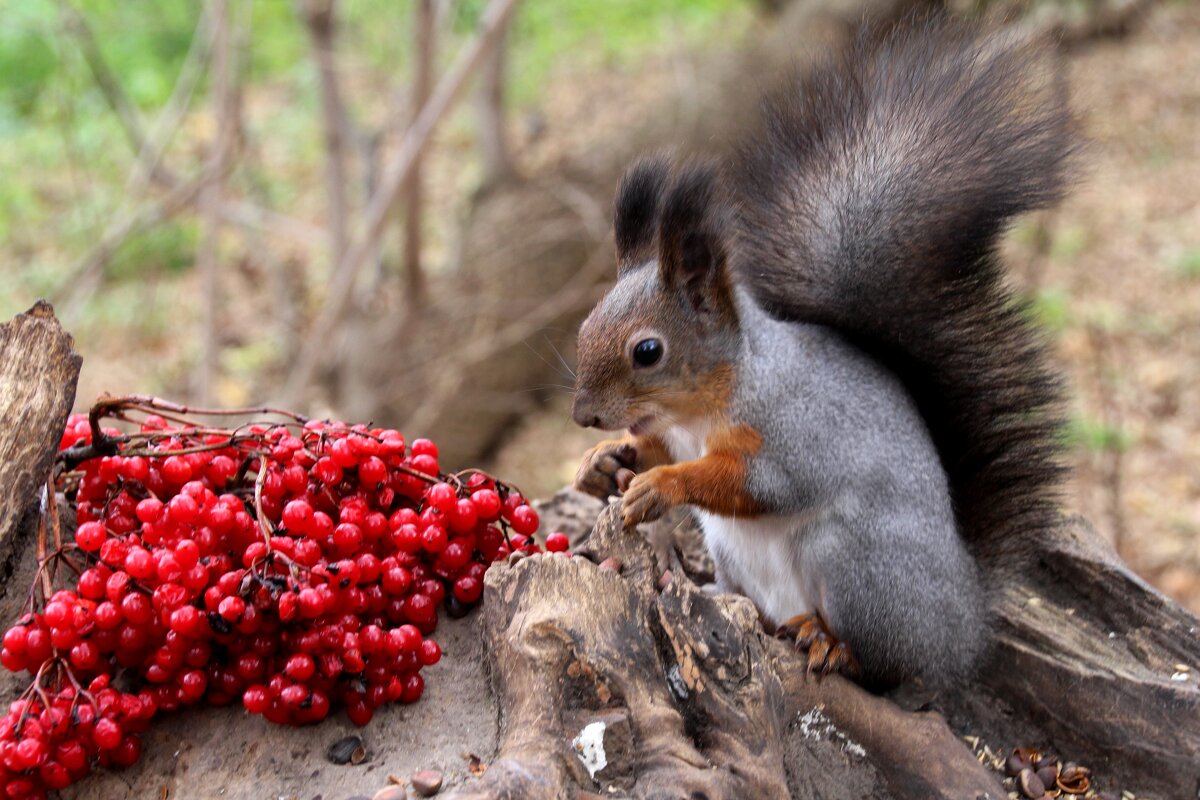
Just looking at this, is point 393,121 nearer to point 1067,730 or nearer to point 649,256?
point 649,256

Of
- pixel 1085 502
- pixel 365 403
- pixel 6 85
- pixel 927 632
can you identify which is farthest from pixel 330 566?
pixel 6 85

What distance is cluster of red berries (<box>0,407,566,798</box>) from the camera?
1219 mm

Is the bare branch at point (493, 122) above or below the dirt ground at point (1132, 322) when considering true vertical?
above

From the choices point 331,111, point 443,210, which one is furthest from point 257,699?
point 443,210

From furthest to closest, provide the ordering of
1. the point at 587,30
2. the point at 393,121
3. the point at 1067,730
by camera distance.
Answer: the point at 587,30
the point at 393,121
the point at 1067,730

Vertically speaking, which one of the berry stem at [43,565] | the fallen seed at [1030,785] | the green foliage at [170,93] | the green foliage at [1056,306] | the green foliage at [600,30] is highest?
the green foliage at [600,30]

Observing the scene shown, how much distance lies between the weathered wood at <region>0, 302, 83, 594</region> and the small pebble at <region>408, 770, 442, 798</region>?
65cm

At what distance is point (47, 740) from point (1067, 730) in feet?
4.59

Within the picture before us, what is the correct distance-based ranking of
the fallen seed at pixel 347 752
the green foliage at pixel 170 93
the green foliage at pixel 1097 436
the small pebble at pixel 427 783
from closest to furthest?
the small pebble at pixel 427 783, the fallen seed at pixel 347 752, the green foliage at pixel 1097 436, the green foliage at pixel 170 93

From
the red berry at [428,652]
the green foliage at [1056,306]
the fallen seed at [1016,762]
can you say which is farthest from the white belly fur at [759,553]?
the green foliage at [1056,306]

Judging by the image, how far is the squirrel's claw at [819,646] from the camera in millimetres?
1595

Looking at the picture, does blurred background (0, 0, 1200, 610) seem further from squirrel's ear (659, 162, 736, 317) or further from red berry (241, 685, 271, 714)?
red berry (241, 685, 271, 714)

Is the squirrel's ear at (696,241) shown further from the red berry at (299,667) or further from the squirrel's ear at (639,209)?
the red berry at (299,667)

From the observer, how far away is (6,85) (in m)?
5.71
